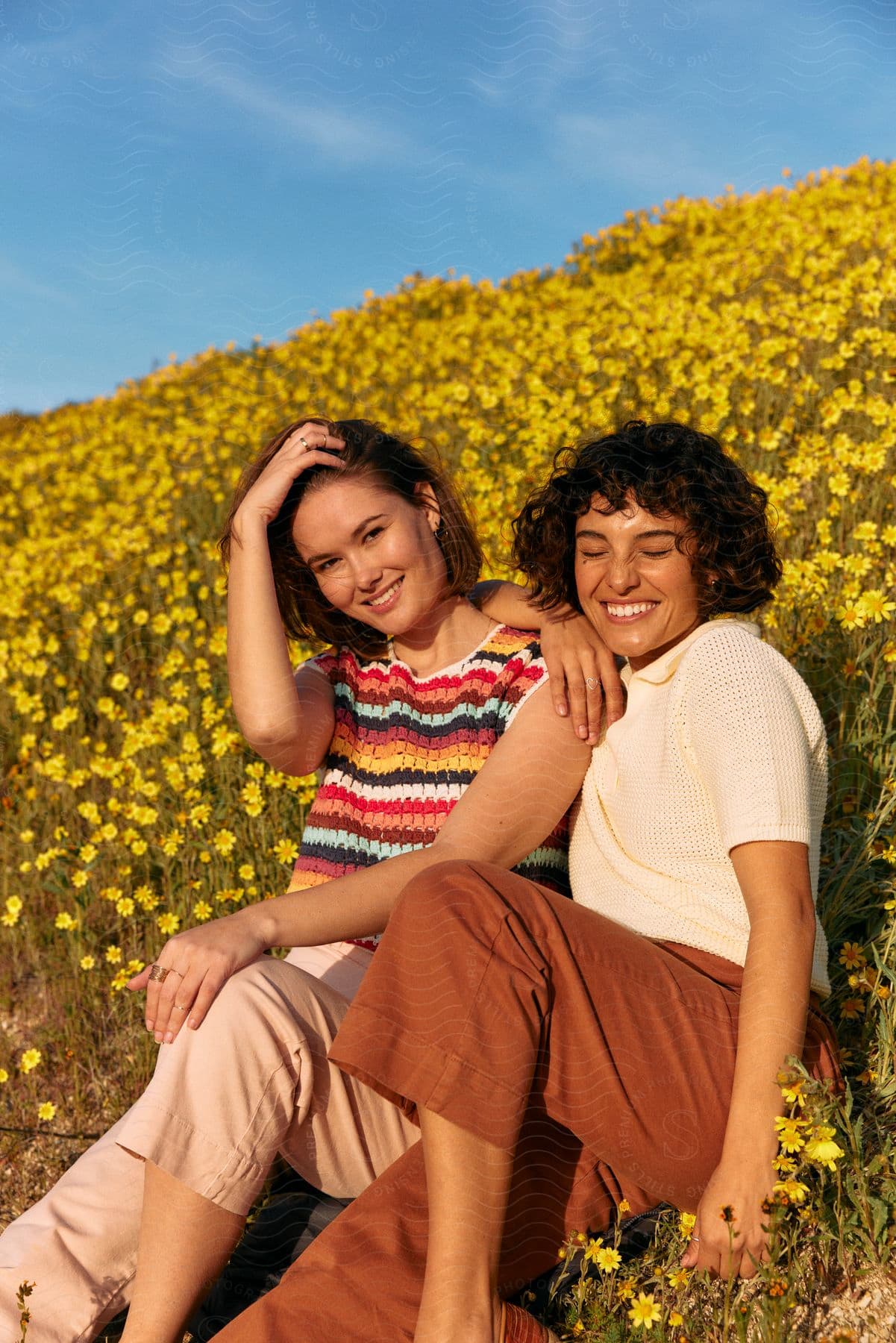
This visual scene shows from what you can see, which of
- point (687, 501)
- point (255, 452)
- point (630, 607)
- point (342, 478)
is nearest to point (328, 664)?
point (342, 478)

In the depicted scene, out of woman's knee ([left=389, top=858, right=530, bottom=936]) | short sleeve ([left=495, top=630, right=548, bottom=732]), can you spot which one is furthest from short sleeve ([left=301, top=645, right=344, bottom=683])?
woman's knee ([left=389, top=858, right=530, bottom=936])

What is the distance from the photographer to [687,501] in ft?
6.16

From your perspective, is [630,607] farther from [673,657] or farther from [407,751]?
[407,751]

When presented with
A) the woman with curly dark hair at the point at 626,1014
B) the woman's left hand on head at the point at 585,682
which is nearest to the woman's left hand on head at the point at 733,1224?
the woman with curly dark hair at the point at 626,1014

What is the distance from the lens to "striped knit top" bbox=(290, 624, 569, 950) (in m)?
2.15

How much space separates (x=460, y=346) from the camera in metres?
6.42

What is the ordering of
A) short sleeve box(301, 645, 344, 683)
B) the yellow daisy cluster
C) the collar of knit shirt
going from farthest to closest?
the yellow daisy cluster
short sleeve box(301, 645, 344, 683)
the collar of knit shirt

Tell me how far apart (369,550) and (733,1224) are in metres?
1.15

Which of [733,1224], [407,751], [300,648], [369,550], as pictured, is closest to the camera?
[733,1224]

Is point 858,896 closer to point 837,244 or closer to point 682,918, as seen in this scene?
point 682,918

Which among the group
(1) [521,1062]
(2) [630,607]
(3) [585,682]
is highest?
(2) [630,607]

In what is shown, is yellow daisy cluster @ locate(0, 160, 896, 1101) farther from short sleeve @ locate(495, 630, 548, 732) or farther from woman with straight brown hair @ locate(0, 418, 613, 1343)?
short sleeve @ locate(495, 630, 548, 732)

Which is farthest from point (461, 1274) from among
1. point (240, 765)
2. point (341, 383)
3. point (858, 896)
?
point (341, 383)

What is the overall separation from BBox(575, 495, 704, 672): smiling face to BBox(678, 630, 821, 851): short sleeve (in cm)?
12
